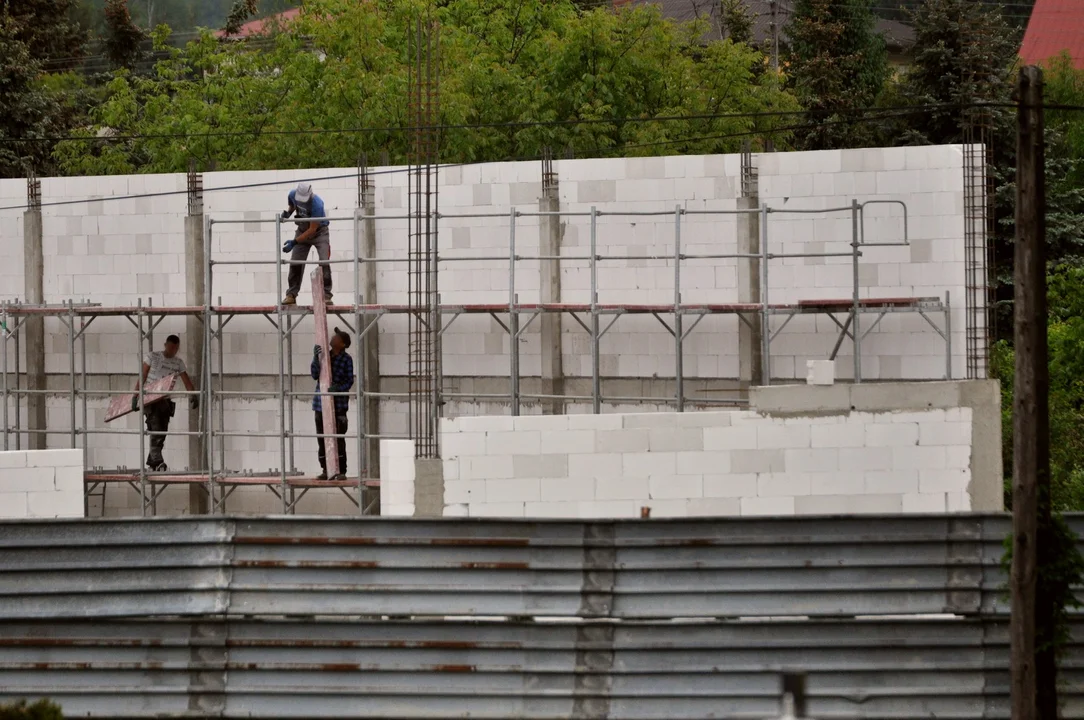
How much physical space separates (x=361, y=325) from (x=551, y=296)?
7.41 feet

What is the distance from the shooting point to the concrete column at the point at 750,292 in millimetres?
17734

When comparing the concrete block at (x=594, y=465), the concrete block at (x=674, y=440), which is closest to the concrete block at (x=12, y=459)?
the concrete block at (x=594, y=465)

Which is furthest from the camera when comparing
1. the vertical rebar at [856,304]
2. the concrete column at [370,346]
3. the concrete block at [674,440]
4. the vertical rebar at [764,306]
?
the concrete column at [370,346]

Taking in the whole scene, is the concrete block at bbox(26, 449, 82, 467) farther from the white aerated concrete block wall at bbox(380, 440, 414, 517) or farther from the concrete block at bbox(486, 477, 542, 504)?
the concrete block at bbox(486, 477, 542, 504)

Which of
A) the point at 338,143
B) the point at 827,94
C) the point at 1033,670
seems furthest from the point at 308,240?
the point at 827,94

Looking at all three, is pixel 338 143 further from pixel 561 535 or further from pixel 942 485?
pixel 561 535

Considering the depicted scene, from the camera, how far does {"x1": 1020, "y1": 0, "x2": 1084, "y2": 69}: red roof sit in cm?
5569

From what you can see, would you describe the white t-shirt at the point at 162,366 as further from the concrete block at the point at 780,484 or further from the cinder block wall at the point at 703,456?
the concrete block at the point at 780,484

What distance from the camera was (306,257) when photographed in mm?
18891

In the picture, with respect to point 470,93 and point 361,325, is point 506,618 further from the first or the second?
point 470,93

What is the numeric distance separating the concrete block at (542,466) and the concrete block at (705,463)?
108 cm

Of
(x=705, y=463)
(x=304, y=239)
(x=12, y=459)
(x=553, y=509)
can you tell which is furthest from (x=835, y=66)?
(x=12, y=459)

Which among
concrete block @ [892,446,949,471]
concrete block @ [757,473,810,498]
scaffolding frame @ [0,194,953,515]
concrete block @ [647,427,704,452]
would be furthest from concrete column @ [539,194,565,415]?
concrete block @ [892,446,949,471]

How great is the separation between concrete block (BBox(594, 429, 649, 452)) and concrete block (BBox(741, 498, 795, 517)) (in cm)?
110
